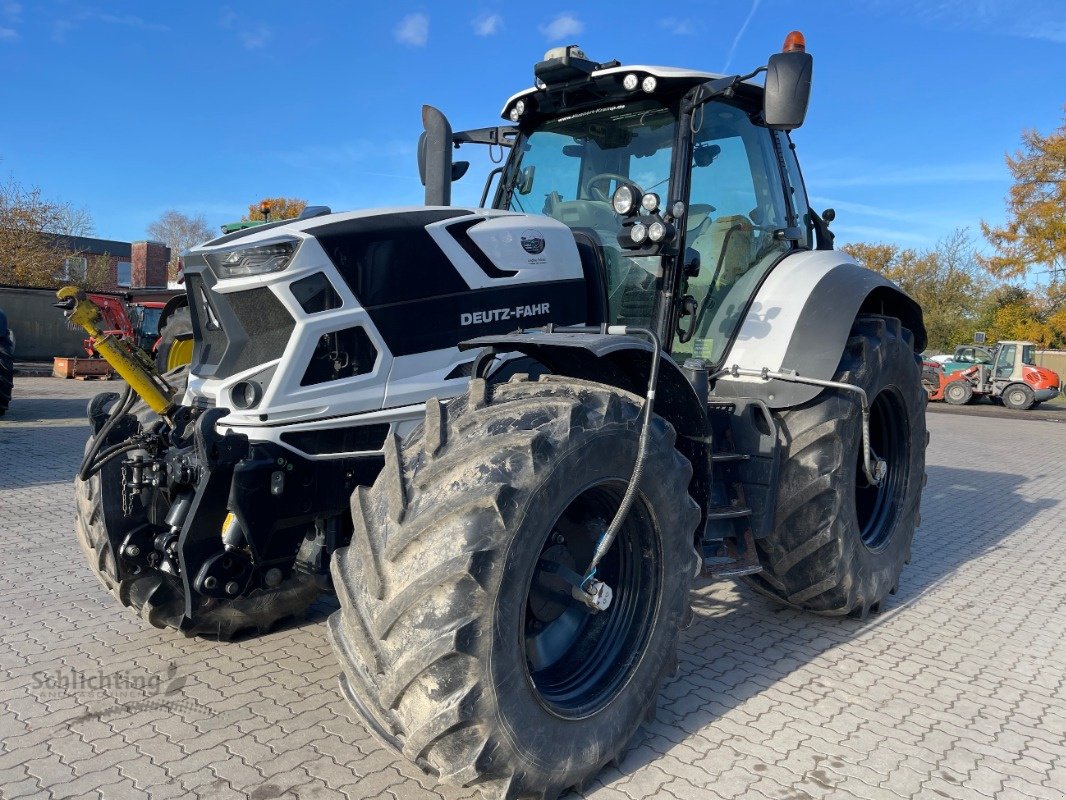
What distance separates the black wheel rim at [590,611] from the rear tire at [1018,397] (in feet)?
80.1

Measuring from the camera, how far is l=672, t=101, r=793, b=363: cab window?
13.9ft

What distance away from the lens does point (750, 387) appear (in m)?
4.02

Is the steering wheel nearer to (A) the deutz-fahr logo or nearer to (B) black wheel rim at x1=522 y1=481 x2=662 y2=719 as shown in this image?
(A) the deutz-fahr logo

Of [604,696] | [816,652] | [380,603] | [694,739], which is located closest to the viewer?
[380,603]

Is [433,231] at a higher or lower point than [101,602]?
higher

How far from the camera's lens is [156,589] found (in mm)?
3504

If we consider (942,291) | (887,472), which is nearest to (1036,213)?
(942,291)

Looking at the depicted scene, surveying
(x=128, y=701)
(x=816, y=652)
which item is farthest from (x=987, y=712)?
(x=128, y=701)

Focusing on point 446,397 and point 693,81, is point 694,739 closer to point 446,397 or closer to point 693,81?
point 446,397

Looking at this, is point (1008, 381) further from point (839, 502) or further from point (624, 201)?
point (624, 201)

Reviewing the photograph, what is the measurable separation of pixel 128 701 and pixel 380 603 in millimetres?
1628

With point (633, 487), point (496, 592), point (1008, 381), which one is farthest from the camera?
point (1008, 381)

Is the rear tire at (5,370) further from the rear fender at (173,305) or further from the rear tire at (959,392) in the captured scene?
the rear tire at (959,392)

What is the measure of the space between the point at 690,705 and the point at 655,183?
99.3 inches
